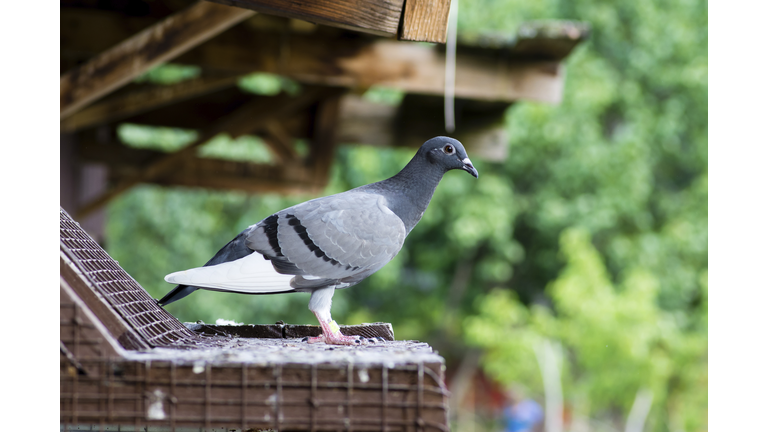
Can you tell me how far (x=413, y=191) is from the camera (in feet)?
4.69

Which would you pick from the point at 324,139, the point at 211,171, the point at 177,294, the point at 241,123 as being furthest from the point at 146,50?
the point at 211,171

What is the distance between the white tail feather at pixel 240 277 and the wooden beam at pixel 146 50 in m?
0.74

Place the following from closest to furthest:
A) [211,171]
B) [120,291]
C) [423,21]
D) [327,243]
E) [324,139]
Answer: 1. [120,291]
2. [423,21]
3. [327,243]
4. [324,139]
5. [211,171]

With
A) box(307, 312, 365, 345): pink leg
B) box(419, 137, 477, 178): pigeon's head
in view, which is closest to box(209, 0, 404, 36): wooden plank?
box(419, 137, 477, 178): pigeon's head

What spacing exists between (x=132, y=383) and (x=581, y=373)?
670cm

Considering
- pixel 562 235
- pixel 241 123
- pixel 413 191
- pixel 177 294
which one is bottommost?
pixel 177 294

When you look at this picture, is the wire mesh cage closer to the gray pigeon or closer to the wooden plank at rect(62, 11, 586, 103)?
the gray pigeon

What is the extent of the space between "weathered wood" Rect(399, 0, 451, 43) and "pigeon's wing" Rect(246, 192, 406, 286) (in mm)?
350

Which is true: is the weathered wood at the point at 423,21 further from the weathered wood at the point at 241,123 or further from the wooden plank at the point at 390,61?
the weathered wood at the point at 241,123

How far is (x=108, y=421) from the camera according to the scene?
86 centimetres

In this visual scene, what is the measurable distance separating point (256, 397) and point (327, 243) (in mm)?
510

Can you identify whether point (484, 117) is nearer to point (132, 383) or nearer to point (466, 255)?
point (132, 383)

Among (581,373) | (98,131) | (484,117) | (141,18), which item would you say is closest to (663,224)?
(581,373)

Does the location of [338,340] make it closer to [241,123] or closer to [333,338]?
[333,338]
